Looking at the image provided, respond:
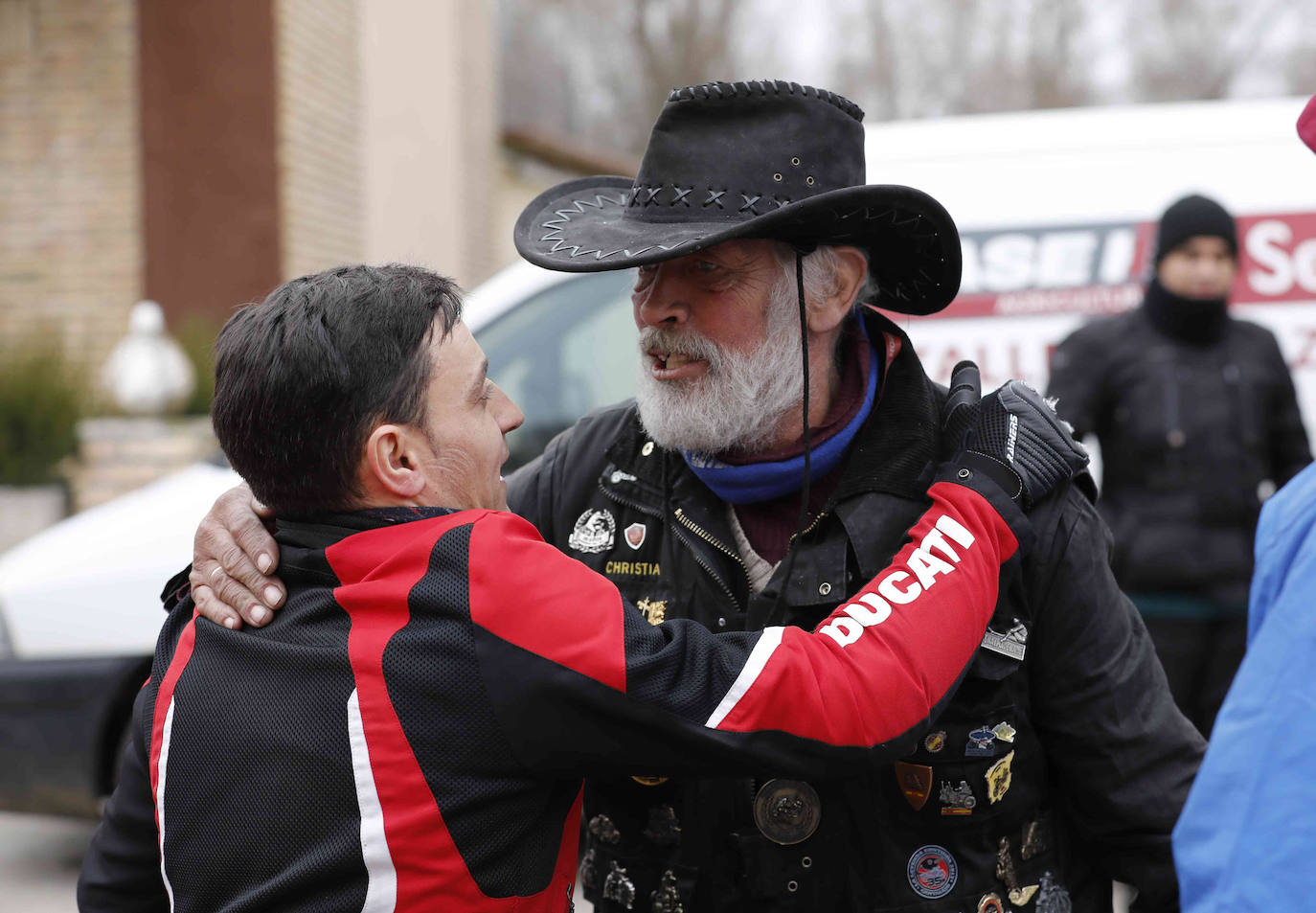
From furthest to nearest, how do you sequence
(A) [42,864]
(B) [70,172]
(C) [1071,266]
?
1. (B) [70,172]
2. (A) [42,864]
3. (C) [1071,266]

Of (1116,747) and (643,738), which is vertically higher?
(643,738)

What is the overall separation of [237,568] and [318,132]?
8.16 meters

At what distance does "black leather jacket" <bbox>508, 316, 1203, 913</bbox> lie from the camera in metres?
1.82

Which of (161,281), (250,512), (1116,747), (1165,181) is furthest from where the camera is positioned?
(161,281)

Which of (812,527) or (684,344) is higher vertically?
(684,344)

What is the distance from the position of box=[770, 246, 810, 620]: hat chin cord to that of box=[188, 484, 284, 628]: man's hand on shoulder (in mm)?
714

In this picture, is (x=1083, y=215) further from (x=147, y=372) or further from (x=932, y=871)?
(x=147, y=372)

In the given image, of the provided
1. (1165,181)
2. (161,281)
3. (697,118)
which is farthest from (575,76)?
(697,118)

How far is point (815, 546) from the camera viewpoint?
1.90m

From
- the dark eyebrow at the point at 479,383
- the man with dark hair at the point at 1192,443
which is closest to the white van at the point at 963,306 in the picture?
the man with dark hair at the point at 1192,443

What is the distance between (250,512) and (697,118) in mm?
879

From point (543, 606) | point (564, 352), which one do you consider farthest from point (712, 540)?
point (564, 352)

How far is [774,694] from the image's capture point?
150 cm

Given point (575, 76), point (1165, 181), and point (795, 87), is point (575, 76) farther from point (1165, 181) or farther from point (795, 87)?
point (795, 87)
